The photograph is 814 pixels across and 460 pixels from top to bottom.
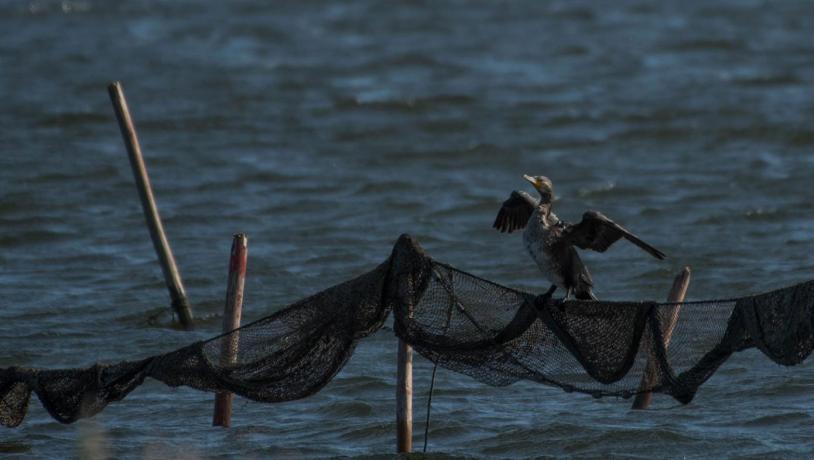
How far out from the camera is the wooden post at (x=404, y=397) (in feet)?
30.7

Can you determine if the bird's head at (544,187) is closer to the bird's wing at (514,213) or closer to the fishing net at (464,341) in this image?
the bird's wing at (514,213)

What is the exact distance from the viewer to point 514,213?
9.64 m

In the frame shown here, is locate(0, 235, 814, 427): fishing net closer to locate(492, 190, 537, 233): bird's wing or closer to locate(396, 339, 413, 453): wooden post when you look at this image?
locate(396, 339, 413, 453): wooden post

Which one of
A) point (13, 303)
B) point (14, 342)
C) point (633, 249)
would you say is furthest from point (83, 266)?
point (633, 249)

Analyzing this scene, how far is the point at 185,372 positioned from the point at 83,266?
7083 mm

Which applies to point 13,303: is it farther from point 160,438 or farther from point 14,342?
point 160,438

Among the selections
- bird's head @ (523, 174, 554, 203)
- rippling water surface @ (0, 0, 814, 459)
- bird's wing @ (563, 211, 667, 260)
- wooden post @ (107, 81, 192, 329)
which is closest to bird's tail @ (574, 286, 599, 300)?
bird's wing @ (563, 211, 667, 260)

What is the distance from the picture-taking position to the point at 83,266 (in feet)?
52.6

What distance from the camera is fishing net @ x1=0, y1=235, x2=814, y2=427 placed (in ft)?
27.6

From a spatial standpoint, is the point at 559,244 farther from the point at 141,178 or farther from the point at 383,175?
the point at 383,175

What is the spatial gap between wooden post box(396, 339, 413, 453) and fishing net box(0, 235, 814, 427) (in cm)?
41

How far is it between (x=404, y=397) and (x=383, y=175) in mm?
10552

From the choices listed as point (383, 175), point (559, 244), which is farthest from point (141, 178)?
point (383, 175)

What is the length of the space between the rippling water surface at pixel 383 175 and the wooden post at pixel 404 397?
90 cm
